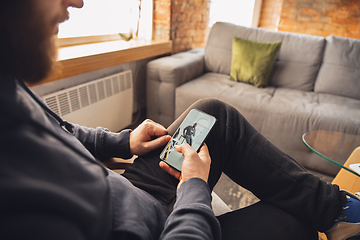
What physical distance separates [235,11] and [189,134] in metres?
3.95

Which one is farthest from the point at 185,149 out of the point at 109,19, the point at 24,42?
the point at 109,19

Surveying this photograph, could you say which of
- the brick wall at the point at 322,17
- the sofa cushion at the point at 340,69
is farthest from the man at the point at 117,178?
the brick wall at the point at 322,17

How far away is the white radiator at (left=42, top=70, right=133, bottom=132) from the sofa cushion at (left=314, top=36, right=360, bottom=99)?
1.76 m

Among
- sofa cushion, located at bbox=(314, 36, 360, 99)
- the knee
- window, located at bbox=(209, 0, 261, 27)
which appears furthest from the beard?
window, located at bbox=(209, 0, 261, 27)

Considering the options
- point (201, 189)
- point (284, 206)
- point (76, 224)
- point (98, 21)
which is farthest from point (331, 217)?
point (98, 21)

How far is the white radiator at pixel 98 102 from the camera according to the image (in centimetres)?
148

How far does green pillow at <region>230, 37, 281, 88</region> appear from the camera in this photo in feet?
6.77

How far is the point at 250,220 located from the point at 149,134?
44 cm

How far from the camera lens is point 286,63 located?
2184 millimetres

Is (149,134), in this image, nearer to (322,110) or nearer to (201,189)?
(201,189)

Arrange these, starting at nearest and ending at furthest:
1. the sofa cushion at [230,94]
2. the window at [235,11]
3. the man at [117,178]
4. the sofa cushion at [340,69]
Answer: the man at [117,178]
the sofa cushion at [230,94]
the sofa cushion at [340,69]
the window at [235,11]

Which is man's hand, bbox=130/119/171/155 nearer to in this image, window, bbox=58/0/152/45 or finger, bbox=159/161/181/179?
finger, bbox=159/161/181/179

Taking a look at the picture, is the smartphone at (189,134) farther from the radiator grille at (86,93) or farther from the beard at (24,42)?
the radiator grille at (86,93)

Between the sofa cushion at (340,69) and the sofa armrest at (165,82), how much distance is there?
3.94 feet
